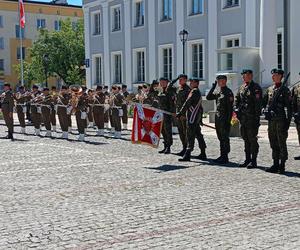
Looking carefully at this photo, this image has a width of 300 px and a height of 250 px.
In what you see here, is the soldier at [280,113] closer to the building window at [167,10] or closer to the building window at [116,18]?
the building window at [167,10]

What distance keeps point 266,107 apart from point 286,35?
14.3 metres

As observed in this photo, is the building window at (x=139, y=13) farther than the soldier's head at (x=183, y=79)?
Yes

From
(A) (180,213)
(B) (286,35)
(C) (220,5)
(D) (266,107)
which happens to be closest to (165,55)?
(C) (220,5)

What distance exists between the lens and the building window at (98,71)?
130ft

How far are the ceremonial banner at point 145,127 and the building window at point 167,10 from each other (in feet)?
67.1

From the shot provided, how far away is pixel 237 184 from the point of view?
924 cm

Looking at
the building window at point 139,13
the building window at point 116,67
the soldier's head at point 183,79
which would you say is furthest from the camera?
the building window at point 116,67

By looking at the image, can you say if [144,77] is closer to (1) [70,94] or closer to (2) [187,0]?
(2) [187,0]

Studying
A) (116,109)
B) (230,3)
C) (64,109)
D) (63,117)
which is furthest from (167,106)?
(230,3)

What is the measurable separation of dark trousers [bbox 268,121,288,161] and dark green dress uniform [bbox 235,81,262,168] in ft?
1.78

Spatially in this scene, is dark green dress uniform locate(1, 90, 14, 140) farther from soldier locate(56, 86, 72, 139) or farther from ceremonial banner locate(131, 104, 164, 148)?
ceremonial banner locate(131, 104, 164, 148)

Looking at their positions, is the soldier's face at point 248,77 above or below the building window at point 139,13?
below

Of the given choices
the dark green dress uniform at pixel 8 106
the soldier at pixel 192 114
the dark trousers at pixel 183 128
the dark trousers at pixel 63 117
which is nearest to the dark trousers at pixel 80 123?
the dark trousers at pixel 63 117

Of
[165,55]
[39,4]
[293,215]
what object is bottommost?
[293,215]
